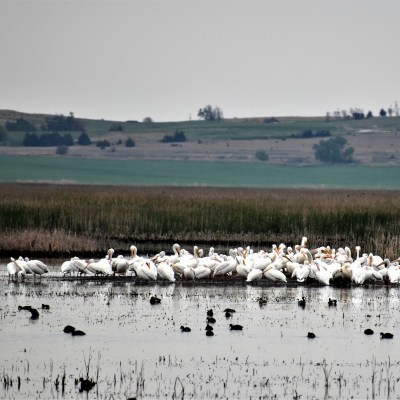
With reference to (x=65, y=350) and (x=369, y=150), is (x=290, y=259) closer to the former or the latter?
(x=65, y=350)

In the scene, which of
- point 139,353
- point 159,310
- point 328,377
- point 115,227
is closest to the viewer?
point 328,377

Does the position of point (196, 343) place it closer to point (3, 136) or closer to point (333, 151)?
point (333, 151)

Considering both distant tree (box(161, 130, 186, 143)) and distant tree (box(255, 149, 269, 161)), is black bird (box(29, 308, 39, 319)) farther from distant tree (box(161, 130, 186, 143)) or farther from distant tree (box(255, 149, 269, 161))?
distant tree (box(161, 130, 186, 143))

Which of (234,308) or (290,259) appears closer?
(234,308)

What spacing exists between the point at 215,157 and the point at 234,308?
331 feet

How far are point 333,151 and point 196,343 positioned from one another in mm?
105723

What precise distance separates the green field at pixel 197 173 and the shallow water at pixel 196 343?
6928 centimetres

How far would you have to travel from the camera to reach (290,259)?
24.1 metres

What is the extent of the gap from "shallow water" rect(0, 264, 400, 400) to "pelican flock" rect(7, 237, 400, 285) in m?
0.64

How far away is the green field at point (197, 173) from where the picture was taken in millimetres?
95312

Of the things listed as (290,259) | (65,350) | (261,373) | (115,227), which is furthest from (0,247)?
(261,373)

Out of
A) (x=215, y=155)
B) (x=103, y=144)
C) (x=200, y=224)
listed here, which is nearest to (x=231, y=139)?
(x=215, y=155)

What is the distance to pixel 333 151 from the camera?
4756 inches

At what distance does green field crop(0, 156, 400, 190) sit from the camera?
95.3m
